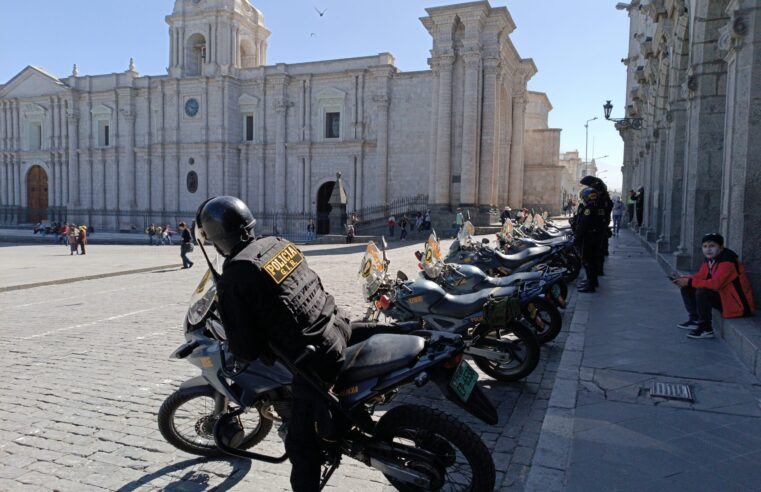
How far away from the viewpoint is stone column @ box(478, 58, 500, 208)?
95.2ft

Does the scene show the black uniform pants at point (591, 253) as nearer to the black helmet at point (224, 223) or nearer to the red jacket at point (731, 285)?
the red jacket at point (731, 285)

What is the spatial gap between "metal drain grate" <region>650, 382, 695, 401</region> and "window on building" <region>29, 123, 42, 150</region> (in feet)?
170

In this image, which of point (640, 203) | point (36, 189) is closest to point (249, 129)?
point (36, 189)

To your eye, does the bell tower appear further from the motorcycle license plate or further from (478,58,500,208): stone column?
the motorcycle license plate

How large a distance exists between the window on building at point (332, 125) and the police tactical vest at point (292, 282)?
115 ft

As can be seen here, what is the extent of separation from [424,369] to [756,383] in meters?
3.43

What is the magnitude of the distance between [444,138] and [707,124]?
21407mm

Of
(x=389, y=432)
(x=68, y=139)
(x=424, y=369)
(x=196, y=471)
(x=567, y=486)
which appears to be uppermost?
(x=68, y=139)

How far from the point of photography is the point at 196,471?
3.50 metres

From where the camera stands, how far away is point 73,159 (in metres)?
43.1

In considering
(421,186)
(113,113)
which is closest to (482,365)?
(421,186)

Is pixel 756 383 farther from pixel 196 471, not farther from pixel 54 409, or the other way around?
pixel 54 409

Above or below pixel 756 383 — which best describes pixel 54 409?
below

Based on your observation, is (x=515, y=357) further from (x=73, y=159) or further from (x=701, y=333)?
(x=73, y=159)
